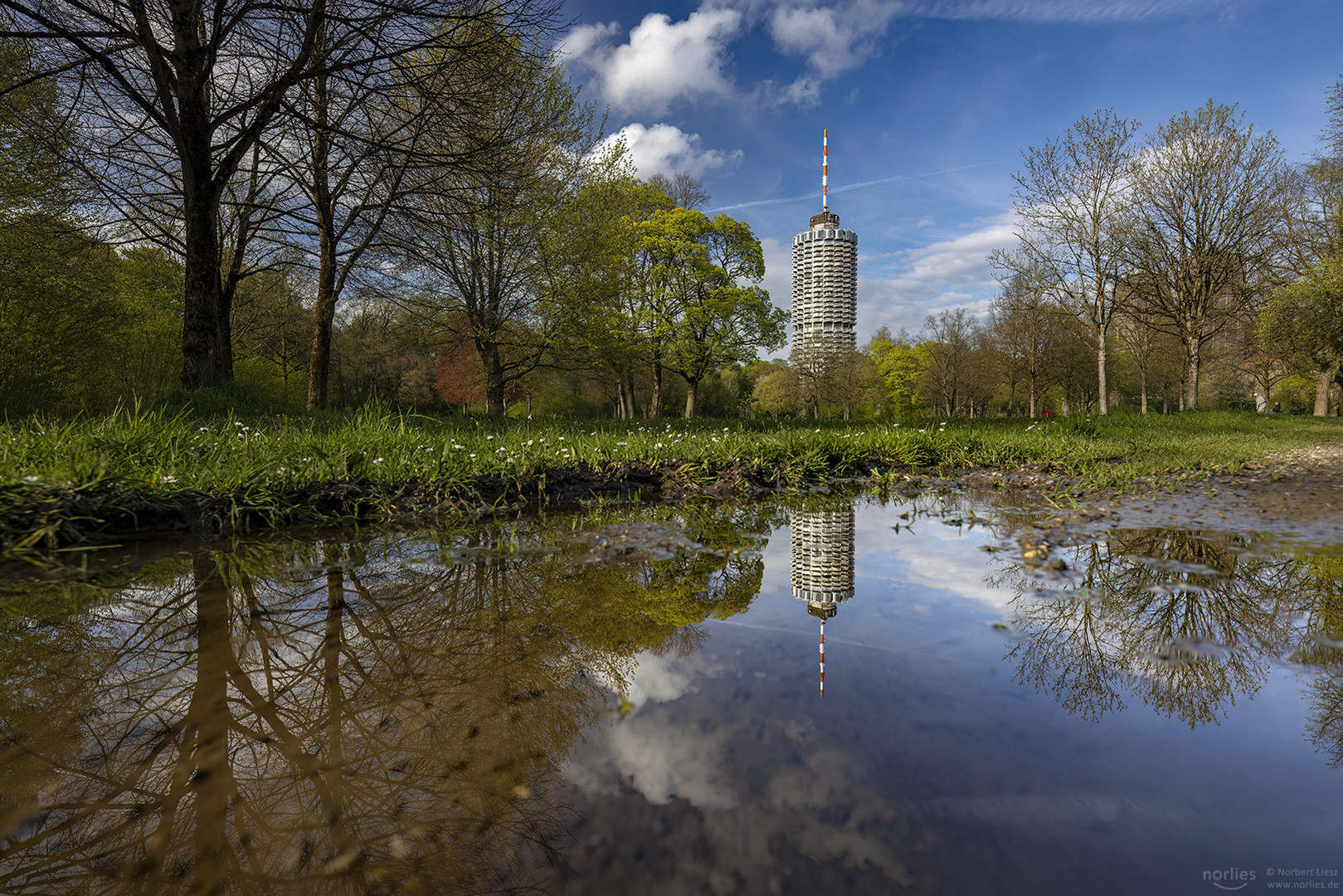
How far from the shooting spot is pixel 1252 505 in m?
4.27

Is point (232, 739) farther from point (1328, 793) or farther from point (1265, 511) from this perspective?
point (1265, 511)

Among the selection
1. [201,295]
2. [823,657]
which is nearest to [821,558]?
[823,657]

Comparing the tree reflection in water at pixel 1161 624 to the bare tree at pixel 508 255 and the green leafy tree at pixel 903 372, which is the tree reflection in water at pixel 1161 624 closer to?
the bare tree at pixel 508 255

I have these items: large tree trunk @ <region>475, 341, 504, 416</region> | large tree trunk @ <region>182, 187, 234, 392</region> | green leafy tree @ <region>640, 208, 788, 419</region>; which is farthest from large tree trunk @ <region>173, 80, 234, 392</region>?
green leafy tree @ <region>640, 208, 788, 419</region>

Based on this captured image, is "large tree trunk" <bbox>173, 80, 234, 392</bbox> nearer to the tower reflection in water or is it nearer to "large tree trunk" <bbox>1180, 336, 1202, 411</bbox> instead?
the tower reflection in water

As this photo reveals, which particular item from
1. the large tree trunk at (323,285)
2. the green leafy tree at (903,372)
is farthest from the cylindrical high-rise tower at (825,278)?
the large tree trunk at (323,285)

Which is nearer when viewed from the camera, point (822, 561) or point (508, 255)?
point (822, 561)

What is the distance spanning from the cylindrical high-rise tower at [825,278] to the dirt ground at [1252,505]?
295 ft

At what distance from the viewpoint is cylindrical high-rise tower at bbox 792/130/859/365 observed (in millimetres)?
94312

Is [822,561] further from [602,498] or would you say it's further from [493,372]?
[493,372]

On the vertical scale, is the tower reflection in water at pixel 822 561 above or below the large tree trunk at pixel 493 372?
below

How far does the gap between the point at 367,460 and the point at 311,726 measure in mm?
3313

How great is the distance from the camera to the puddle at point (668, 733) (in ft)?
2.97

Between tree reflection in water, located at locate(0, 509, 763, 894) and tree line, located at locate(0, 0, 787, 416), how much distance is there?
20.6 ft
